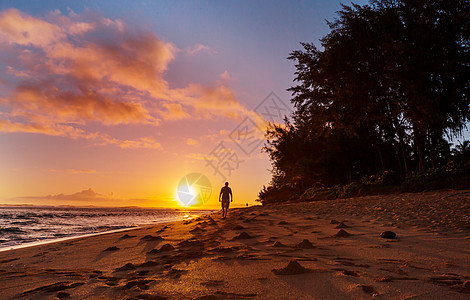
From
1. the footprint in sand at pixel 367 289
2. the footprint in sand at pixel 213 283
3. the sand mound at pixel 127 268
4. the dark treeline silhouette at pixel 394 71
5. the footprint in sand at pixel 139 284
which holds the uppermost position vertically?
the dark treeline silhouette at pixel 394 71

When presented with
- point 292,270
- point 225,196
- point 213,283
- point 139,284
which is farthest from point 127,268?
point 225,196

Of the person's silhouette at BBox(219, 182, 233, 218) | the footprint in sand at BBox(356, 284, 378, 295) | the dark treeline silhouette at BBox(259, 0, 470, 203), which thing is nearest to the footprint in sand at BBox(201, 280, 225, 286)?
the footprint in sand at BBox(356, 284, 378, 295)

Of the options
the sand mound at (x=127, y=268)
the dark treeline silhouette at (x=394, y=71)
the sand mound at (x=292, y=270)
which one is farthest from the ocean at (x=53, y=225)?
the dark treeline silhouette at (x=394, y=71)

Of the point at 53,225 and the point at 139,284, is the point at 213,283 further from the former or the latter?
the point at 53,225

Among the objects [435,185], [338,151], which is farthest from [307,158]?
[435,185]

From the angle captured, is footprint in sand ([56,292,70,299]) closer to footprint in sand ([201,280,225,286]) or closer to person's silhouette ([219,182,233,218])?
footprint in sand ([201,280,225,286])

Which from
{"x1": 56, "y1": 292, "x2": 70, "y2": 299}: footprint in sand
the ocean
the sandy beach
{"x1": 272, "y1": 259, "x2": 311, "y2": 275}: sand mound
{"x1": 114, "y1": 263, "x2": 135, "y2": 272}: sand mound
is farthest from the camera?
the ocean

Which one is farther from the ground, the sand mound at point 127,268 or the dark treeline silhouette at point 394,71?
the dark treeline silhouette at point 394,71

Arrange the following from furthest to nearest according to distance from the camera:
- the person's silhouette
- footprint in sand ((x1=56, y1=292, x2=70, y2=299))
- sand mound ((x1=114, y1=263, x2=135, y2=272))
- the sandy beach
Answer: the person's silhouette < sand mound ((x1=114, y1=263, x2=135, y2=272)) < footprint in sand ((x1=56, y1=292, x2=70, y2=299)) < the sandy beach

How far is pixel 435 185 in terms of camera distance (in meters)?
16.0

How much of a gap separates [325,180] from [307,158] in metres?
5.04

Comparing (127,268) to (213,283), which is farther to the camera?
(127,268)

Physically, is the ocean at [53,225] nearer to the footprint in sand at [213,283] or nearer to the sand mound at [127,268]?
the sand mound at [127,268]

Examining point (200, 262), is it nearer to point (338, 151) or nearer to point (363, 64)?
point (363, 64)
